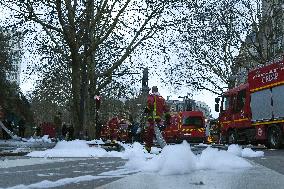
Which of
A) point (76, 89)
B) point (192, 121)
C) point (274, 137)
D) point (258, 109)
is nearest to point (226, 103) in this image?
point (258, 109)

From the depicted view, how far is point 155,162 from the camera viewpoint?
27.1ft

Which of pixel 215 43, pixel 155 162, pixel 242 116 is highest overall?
pixel 215 43

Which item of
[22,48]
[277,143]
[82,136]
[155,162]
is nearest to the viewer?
[155,162]

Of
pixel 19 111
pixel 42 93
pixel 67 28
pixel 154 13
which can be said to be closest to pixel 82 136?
pixel 67 28

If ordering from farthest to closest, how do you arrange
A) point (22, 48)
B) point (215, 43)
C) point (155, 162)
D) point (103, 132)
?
point (103, 132)
point (215, 43)
point (22, 48)
point (155, 162)

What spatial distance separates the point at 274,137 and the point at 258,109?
226 centimetres

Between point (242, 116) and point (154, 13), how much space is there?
6584 millimetres

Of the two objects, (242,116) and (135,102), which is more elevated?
(135,102)

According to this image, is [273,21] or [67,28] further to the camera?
[273,21]

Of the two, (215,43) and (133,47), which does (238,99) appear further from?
(215,43)

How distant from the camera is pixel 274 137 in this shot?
2280cm

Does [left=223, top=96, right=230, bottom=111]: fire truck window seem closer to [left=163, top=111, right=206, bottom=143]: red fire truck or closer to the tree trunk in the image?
the tree trunk

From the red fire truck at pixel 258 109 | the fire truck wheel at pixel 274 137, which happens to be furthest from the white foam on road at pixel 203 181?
the red fire truck at pixel 258 109

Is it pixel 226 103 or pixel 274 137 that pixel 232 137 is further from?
pixel 274 137
